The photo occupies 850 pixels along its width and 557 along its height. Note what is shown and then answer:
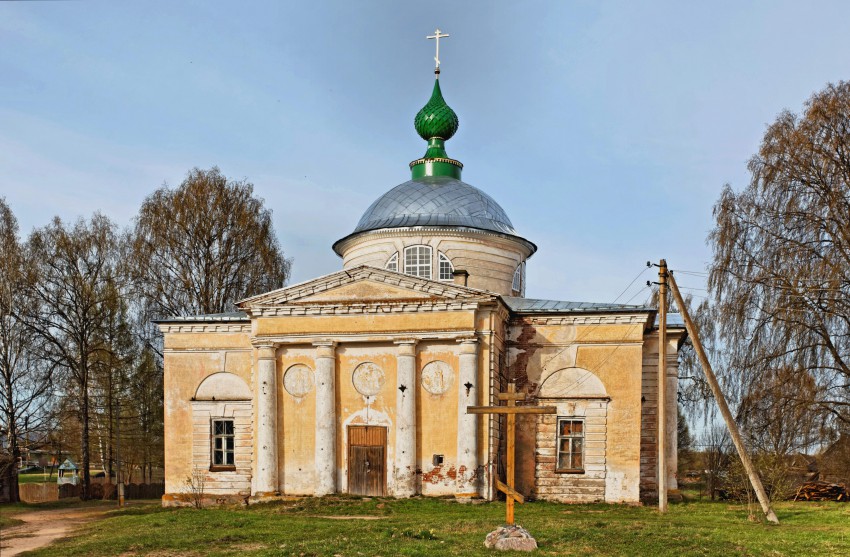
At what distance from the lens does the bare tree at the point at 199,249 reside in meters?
30.6

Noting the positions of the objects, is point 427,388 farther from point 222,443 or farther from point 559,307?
point 222,443

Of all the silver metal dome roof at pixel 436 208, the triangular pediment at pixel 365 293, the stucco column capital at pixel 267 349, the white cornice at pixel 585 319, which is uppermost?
the silver metal dome roof at pixel 436 208

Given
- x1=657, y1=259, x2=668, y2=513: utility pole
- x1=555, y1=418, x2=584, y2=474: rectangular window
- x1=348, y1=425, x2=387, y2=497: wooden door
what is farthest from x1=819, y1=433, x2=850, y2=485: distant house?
x1=348, y1=425, x2=387, y2=497: wooden door

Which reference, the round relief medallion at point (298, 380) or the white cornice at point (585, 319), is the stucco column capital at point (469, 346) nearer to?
the white cornice at point (585, 319)

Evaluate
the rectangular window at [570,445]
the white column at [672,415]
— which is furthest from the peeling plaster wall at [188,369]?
the white column at [672,415]

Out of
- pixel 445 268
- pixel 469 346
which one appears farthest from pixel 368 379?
pixel 445 268

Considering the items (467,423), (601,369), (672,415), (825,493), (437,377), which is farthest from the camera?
(825,493)

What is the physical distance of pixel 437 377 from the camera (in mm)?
21109

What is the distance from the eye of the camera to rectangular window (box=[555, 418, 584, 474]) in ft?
71.2

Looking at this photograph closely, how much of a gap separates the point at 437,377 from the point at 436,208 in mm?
7033

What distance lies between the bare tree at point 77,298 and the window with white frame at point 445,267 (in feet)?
37.5

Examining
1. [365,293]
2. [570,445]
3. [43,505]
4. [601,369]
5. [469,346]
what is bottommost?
[43,505]

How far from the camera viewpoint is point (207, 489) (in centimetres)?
2272

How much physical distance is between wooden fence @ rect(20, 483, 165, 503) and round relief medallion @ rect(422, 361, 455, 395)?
46.7ft
